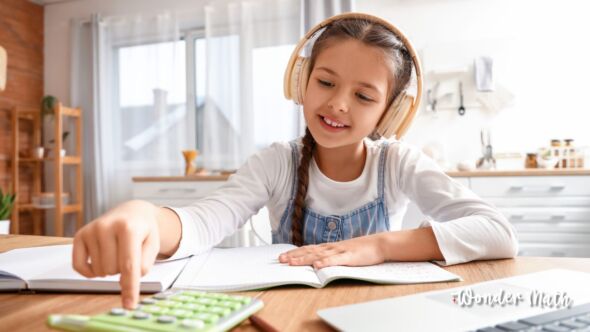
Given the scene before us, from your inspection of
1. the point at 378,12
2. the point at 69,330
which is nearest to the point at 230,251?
the point at 69,330

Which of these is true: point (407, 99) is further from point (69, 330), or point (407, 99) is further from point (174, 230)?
point (69, 330)

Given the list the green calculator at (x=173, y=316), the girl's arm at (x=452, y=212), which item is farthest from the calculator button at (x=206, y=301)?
the girl's arm at (x=452, y=212)

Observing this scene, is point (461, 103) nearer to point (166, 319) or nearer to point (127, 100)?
point (127, 100)

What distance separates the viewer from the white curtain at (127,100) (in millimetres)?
3584

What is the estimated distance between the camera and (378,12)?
3219 millimetres

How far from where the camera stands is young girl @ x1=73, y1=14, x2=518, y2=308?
0.74 m

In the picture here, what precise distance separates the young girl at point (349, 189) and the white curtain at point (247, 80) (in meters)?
2.10

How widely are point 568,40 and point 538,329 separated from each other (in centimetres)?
311

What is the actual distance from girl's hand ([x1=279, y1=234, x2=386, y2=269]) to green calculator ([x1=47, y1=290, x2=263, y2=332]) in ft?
0.77

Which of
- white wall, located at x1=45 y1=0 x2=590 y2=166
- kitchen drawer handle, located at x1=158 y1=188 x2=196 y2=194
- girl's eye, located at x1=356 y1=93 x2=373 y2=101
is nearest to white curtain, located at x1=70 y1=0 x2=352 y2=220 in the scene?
kitchen drawer handle, located at x1=158 y1=188 x2=196 y2=194

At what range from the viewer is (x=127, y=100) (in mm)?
3725

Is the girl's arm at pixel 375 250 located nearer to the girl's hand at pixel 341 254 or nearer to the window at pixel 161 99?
the girl's hand at pixel 341 254

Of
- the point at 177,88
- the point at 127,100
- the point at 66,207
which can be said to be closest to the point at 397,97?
the point at 177,88

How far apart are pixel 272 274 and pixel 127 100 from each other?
3.47 m
